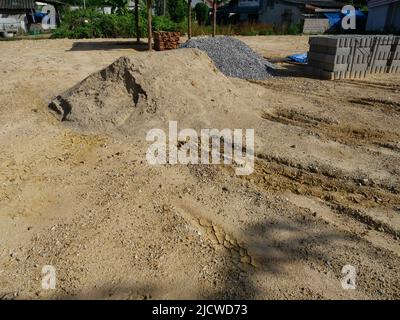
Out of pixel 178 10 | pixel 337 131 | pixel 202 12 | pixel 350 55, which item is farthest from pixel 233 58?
pixel 202 12

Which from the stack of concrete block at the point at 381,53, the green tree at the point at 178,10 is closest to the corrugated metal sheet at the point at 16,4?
the green tree at the point at 178,10

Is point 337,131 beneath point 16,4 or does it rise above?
beneath

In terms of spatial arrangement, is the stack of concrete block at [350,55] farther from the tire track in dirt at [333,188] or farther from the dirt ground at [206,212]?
the tire track in dirt at [333,188]

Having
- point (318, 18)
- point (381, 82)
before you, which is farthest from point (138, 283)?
point (318, 18)

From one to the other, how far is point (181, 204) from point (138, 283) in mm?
1223

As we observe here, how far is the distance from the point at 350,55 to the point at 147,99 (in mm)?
6421

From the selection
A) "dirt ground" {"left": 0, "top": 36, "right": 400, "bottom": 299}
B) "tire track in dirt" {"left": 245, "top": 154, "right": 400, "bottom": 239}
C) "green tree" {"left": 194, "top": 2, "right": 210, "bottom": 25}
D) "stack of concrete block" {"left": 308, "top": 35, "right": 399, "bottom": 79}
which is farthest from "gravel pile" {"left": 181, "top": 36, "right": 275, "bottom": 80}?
"green tree" {"left": 194, "top": 2, "right": 210, "bottom": 25}

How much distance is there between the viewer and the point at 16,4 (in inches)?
1199

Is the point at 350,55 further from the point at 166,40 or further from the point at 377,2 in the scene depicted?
the point at 377,2

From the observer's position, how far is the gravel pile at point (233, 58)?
9695mm

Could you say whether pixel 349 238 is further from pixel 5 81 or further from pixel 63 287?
pixel 5 81

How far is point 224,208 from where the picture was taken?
388 cm

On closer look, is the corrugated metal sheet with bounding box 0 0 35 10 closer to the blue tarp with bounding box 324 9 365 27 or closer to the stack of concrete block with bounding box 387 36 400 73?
the blue tarp with bounding box 324 9 365 27

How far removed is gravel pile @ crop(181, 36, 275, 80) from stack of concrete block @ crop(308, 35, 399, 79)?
4.78ft
